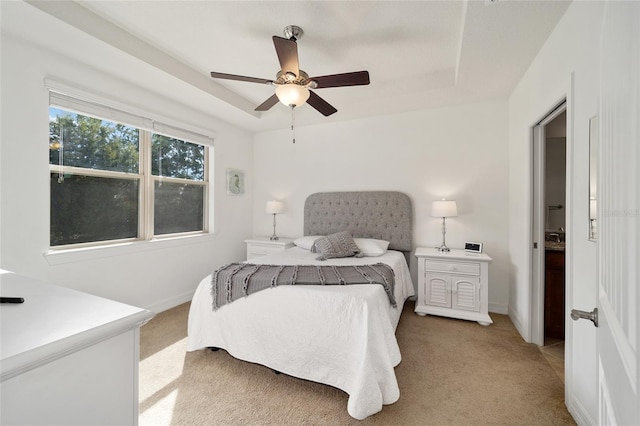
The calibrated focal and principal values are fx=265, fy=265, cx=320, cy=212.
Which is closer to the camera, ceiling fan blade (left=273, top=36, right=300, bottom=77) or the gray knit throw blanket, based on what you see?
ceiling fan blade (left=273, top=36, right=300, bottom=77)

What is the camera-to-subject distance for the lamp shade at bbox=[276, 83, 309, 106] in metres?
2.02

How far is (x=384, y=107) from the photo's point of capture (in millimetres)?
3441

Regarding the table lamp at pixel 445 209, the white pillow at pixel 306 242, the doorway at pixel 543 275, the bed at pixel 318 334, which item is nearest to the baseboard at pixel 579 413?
the doorway at pixel 543 275

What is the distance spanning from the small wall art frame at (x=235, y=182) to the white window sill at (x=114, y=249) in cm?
84

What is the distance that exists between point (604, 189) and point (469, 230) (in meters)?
2.86

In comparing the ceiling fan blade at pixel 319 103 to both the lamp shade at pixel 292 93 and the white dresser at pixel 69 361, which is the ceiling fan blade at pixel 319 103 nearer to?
the lamp shade at pixel 292 93

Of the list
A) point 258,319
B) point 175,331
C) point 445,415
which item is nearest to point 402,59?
point 258,319

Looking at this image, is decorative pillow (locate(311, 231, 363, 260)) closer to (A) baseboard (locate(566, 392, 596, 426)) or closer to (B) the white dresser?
(A) baseboard (locate(566, 392, 596, 426))

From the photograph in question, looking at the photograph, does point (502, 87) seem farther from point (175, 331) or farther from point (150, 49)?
point (175, 331)

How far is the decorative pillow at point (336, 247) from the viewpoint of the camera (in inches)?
117

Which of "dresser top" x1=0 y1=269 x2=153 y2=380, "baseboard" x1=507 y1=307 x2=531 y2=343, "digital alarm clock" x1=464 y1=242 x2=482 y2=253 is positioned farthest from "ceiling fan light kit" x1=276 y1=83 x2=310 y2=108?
"baseboard" x1=507 y1=307 x2=531 y2=343

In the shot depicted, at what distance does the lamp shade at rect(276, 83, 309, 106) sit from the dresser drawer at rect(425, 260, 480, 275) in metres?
2.20

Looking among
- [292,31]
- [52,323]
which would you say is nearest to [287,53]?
[292,31]

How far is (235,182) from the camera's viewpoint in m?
4.16
